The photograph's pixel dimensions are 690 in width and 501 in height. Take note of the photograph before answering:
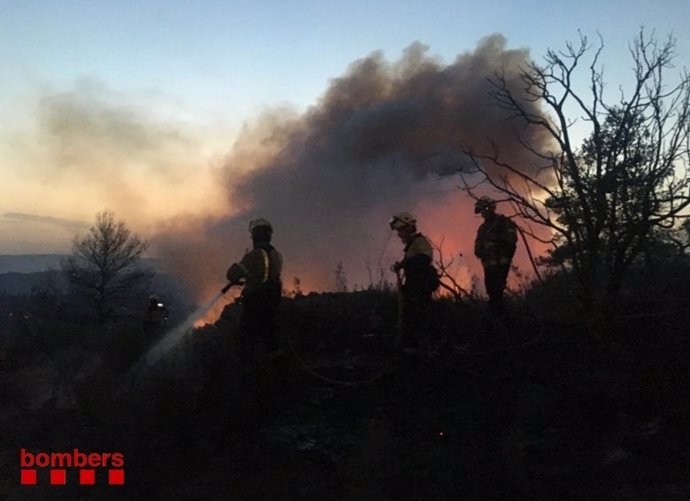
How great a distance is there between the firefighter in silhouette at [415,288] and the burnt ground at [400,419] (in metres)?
0.31

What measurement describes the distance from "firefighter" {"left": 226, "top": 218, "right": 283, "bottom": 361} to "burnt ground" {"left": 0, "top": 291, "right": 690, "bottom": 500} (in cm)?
32

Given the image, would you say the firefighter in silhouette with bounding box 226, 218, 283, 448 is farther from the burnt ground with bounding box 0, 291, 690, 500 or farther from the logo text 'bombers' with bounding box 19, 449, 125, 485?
the logo text 'bombers' with bounding box 19, 449, 125, 485

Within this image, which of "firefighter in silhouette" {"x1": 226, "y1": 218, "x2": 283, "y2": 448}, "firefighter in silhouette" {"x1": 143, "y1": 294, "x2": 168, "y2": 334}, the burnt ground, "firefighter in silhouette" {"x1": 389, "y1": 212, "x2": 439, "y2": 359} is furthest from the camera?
"firefighter in silhouette" {"x1": 143, "y1": 294, "x2": 168, "y2": 334}

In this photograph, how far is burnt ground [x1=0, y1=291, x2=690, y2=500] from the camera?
16.7 feet

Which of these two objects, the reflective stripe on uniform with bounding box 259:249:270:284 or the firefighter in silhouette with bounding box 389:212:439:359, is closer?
the reflective stripe on uniform with bounding box 259:249:270:284

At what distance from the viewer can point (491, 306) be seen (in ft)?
27.9

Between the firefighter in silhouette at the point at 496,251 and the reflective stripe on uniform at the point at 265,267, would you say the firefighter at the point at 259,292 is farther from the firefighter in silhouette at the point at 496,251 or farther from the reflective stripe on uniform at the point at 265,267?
the firefighter in silhouette at the point at 496,251

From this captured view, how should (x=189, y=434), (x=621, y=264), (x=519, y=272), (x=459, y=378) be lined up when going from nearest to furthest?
(x=189, y=434) < (x=459, y=378) < (x=621, y=264) < (x=519, y=272)

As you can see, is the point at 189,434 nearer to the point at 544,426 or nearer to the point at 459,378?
the point at 459,378

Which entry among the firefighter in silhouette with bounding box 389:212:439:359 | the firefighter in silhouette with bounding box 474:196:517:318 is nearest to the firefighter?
the firefighter in silhouette with bounding box 389:212:439:359

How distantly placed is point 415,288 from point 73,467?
406 centimetres

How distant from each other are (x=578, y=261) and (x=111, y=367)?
6.81 m

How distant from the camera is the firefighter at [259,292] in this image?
22.9 feet

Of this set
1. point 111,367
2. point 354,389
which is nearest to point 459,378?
point 354,389
